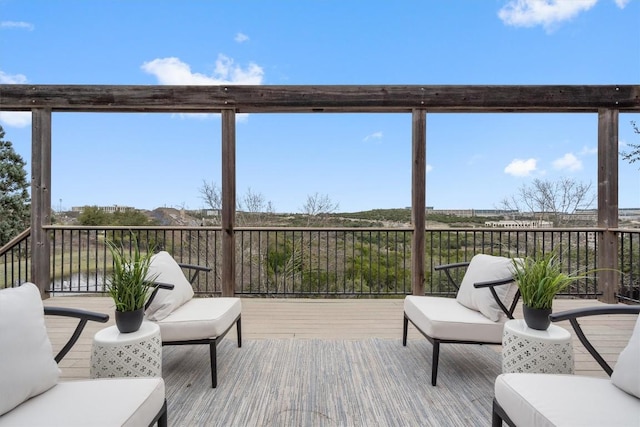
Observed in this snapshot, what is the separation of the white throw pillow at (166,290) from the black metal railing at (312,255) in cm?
167

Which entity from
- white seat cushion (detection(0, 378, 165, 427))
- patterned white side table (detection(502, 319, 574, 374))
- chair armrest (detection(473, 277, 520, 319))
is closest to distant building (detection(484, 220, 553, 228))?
chair armrest (detection(473, 277, 520, 319))

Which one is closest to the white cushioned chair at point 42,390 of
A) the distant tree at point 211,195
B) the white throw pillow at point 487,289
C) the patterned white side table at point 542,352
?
the patterned white side table at point 542,352

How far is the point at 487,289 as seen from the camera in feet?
7.27

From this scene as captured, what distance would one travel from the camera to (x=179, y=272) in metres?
2.51

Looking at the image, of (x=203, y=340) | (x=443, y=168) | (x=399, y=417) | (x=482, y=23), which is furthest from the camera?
(x=482, y=23)

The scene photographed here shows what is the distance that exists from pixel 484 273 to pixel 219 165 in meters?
3.33

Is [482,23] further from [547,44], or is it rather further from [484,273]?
[484,273]

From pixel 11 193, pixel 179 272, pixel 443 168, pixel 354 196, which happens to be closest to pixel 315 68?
pixel 354 196

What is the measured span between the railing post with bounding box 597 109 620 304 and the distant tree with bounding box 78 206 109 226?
22.3 feet

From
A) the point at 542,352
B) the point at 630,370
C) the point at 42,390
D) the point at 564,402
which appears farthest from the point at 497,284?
the point at 42,390

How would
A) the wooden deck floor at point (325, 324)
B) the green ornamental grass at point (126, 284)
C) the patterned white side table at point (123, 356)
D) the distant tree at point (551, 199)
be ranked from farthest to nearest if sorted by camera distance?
the distant tree at point (551, 199), the wooden deck floor at point (325, 324), the green ornamental grass at point (126, 284), the patterned white side table at point (123, 356)

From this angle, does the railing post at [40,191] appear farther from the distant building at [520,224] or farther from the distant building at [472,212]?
the distant building at [520,224]

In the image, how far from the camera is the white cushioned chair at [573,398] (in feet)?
3.38

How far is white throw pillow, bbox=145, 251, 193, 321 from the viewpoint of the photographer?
2.12m
